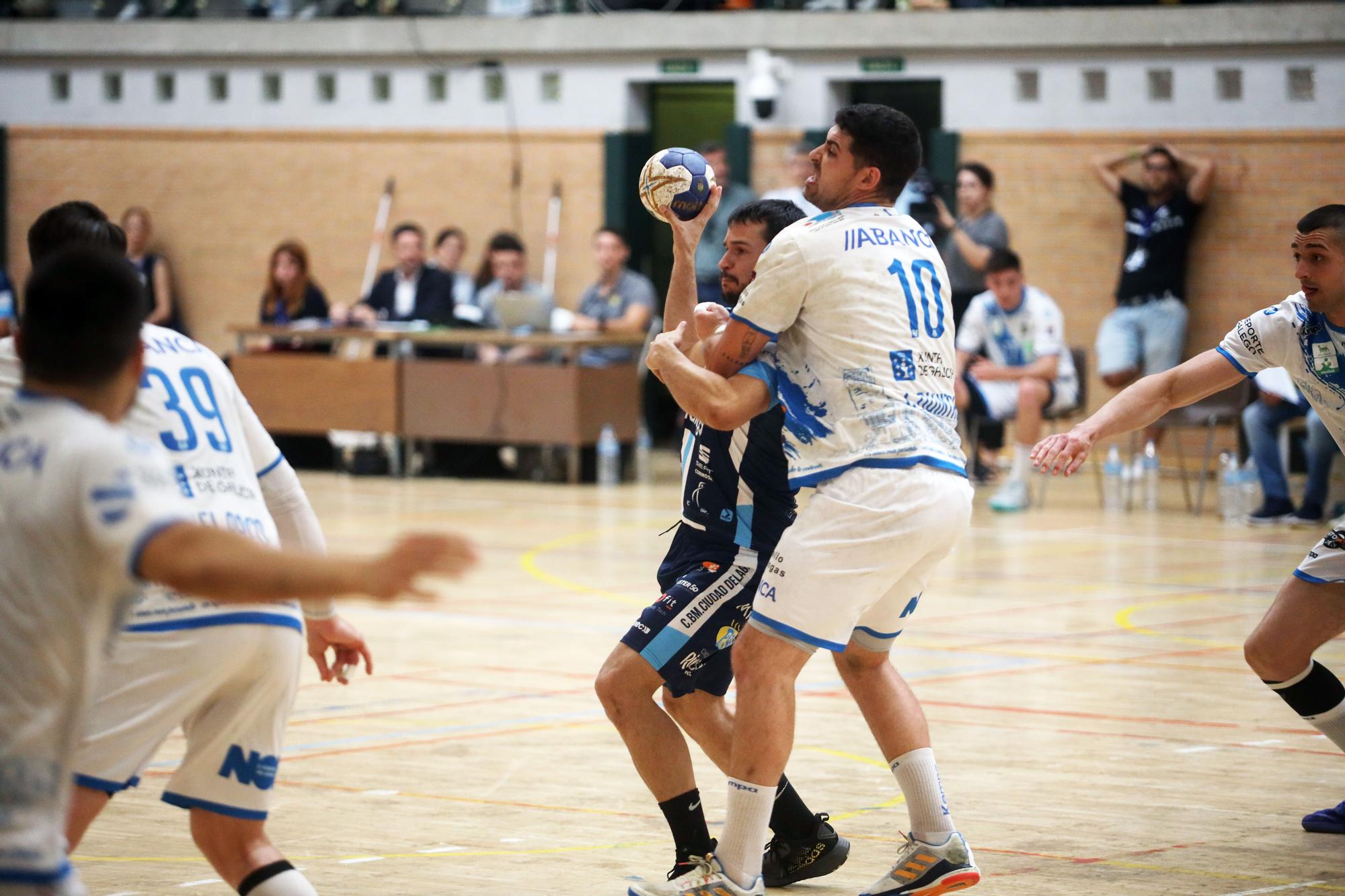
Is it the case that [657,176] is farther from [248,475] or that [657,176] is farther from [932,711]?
[932,711]

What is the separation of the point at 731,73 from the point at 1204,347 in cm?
566

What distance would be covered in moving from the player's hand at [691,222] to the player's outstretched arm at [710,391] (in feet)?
2.01

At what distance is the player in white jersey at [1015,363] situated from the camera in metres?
13.8

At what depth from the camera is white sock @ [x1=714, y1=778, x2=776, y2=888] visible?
13.9 feet

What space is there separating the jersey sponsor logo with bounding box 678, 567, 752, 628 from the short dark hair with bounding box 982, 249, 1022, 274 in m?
9.55

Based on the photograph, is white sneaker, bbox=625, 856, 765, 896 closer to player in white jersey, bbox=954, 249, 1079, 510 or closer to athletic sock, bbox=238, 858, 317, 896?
athletic sock, bbox=238, 858, 317, 896

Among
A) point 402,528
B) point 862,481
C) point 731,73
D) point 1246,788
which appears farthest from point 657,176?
point 731,73

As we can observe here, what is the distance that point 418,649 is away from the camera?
839 cm

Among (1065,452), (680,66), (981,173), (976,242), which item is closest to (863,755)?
(1065,452)

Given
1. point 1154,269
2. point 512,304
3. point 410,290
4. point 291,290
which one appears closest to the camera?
point 512,304

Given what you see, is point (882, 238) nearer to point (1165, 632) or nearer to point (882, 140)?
point (882, 140)

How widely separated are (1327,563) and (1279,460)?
8.15 metres

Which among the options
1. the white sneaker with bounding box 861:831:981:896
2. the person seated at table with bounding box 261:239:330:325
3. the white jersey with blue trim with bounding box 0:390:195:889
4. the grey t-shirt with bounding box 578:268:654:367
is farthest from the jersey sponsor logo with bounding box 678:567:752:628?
the person seated at table with bounding box 261:239:330:325

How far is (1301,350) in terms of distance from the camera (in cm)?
527
